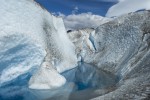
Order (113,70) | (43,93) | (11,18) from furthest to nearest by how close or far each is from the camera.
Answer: (113,70) < (11,18) < (43,93)

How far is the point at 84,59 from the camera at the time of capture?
59250 mm

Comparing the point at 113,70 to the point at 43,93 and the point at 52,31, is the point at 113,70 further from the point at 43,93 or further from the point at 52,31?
the point at 43,93

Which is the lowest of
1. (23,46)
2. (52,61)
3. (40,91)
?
(40,91)

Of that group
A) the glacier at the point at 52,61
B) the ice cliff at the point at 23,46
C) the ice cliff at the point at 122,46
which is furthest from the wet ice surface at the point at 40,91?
the ice cliff at the point at 122,46

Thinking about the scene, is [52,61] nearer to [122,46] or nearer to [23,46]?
[23,46]

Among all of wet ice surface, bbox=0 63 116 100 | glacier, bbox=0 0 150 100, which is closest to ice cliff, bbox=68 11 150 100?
glacier, bbox=0 0 150 100

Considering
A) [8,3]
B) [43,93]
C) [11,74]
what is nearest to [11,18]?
[8,3]

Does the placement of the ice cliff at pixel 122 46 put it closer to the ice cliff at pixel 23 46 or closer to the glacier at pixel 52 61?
the glacier at pixel 52 61

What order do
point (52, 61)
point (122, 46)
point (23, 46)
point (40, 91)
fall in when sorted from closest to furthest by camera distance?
point (40, 91) < point (23, 46) < point (52, 61) < point (122, 46)

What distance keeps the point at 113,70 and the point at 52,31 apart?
8994 mm

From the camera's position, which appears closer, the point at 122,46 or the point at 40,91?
the point at 40,91

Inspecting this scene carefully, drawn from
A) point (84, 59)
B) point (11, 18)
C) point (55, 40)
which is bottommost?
point (84, 59)

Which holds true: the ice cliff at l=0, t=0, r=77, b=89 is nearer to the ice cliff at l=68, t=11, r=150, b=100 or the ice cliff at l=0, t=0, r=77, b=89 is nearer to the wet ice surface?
the wet ice surface

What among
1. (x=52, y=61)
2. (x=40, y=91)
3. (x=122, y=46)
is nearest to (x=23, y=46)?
(x=40, y=91)
